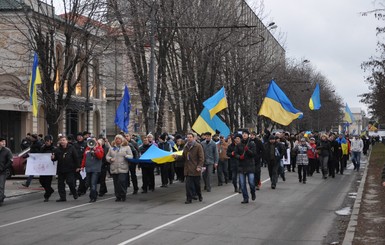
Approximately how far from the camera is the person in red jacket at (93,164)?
47.9 ft

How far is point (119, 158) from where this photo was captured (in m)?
14.8

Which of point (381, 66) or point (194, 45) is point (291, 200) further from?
point (381, 66)

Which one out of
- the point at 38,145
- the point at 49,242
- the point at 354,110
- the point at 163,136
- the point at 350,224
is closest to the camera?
the point at 49,242

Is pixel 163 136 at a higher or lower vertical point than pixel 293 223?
higher

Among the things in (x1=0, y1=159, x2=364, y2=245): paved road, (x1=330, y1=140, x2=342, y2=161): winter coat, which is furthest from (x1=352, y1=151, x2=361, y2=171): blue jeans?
(x1=0, y1=159, x2=364, y2=245): paved road

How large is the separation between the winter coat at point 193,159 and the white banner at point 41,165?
374cm

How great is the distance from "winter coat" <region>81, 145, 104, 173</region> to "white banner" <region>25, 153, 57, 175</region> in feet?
4.08

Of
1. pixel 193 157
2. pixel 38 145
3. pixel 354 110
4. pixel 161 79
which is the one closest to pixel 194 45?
pixel 161 79

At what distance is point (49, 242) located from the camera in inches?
360

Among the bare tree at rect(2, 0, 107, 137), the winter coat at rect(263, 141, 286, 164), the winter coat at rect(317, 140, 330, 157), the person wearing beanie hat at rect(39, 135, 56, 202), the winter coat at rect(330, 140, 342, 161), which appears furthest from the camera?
the winter coat at rect(330, 140, 342, 161)

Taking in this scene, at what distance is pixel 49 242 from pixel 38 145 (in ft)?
32.6

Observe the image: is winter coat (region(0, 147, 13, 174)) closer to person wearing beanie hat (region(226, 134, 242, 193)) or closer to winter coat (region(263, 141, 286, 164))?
person wearing beanie hat (region(226, 134, 242, 193))

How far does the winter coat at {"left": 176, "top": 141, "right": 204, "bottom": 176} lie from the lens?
46.9 ft

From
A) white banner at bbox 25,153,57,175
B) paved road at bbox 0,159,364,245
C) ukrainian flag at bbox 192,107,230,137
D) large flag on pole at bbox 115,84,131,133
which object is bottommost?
paved road at bbox 0,159,364,245
